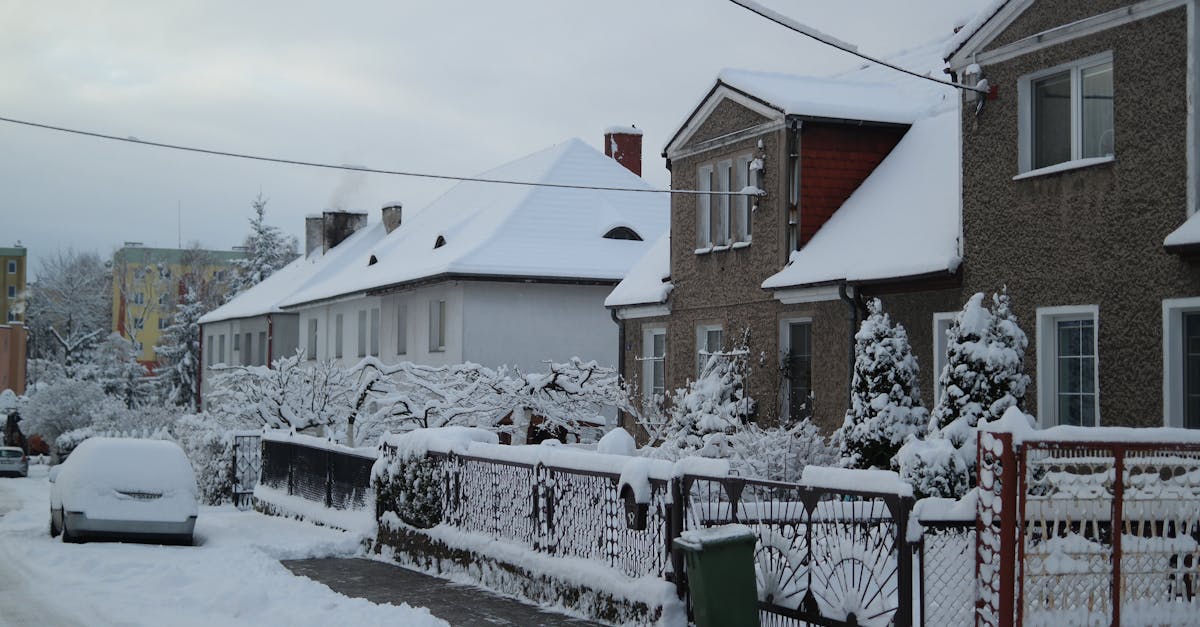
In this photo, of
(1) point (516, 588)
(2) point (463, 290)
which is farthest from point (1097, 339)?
(2) point (463, 290)

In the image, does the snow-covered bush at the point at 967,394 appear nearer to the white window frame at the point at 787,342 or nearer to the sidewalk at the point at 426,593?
the sidewalk at the point at 426,593

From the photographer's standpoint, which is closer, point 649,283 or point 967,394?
point 967,394

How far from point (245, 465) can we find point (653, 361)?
8.75 m

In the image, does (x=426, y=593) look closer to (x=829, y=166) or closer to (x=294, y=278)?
(x=829, y=166)

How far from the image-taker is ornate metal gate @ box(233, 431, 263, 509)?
27691mm

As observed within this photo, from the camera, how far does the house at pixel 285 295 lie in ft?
169

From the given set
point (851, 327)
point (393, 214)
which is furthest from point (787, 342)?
point (393, 214)

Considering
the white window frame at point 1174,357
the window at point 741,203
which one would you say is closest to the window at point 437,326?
the window at point 741,203

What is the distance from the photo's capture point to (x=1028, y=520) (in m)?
9.15

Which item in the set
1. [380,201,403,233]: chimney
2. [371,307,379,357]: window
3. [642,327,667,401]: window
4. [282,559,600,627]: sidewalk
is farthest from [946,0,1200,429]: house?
[380,201,403,233]: chimney

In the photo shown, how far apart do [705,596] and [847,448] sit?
24.5ft

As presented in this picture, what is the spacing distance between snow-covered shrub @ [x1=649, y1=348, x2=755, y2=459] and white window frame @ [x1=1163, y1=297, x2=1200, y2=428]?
22.7ft

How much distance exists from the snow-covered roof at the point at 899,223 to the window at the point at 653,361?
5184mm

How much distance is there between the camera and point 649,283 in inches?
1040
